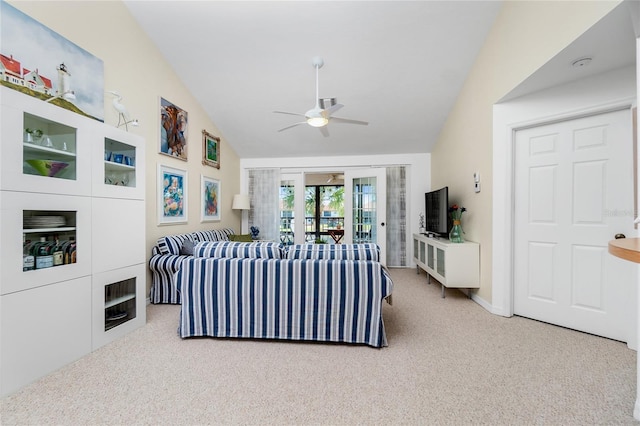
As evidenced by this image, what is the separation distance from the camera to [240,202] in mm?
5555

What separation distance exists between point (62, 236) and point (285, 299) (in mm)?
1753

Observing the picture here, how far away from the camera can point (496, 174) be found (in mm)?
Answer: 2961

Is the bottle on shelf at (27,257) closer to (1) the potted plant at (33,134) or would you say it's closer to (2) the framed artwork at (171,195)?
(1) the potted plant at (33,134)

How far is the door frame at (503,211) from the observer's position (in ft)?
9.47

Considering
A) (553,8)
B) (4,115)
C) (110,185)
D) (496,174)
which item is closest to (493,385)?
(496,174)

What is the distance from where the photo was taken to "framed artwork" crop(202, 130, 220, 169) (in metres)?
4.62

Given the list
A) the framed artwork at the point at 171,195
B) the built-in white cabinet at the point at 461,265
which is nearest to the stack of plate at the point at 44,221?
the framed artwork at the point at 171,195

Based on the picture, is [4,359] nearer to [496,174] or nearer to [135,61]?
[135,61]

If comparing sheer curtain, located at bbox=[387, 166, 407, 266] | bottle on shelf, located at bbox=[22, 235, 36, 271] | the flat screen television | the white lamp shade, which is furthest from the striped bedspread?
sheer curtain, located at bbox=[387, 166, 407, 266]

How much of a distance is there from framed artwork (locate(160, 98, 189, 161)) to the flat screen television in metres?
3.89

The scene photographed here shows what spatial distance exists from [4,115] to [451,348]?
3468 millimetres

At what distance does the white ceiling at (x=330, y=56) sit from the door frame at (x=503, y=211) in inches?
14.4

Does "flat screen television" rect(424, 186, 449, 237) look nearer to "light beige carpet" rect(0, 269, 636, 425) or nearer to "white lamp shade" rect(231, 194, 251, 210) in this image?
"light beige carpet" rect(0, 269, 636, 425)

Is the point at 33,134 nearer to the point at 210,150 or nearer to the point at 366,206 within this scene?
the point at 210,150
